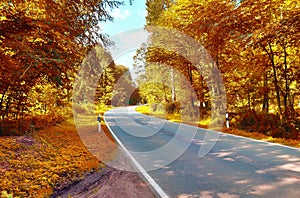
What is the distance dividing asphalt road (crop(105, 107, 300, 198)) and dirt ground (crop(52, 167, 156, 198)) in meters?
0.41

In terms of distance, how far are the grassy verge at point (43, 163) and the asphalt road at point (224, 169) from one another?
152cm

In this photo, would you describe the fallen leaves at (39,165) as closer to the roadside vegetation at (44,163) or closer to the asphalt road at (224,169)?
the roadside vegetation at (44,163)

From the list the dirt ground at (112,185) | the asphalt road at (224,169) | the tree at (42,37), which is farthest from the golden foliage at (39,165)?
the tree at (42,37)

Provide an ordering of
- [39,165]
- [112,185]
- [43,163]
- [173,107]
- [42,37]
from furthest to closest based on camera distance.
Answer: [173,107]
[43,163]
[39,165]
[42,37]
[112,185]

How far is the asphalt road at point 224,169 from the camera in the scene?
4.12m

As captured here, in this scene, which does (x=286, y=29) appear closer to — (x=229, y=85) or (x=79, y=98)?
(x=229, y=85)

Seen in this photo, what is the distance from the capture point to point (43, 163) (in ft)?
20.1

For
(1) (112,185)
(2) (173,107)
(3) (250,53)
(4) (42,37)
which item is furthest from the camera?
(2) (173,107)

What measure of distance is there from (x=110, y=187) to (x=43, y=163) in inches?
105

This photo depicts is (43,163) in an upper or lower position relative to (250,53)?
lower

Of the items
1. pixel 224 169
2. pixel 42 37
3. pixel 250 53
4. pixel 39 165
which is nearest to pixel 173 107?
pixel 250 53

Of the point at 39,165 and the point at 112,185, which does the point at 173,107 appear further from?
the point at 112,185

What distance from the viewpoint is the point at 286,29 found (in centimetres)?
754

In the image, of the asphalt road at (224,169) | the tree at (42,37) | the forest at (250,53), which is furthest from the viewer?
the forest at (250,53)
